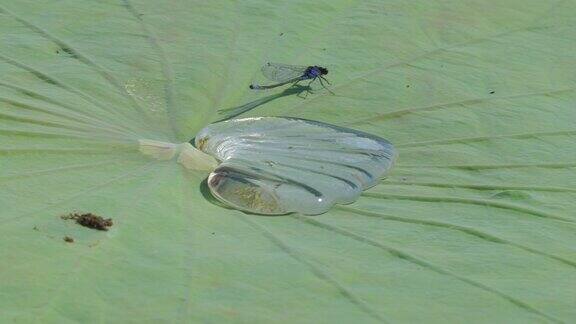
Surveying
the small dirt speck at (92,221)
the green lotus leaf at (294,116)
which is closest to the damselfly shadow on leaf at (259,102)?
the green lotus leaf at (294,116)

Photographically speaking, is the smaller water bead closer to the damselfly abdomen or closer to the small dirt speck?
the damselfly abdomen

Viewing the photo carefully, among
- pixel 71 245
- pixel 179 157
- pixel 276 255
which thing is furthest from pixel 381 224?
pixel 71 245

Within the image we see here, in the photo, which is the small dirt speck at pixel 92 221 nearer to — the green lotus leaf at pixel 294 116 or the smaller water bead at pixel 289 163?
the green lotus leaf at pixel 294 116

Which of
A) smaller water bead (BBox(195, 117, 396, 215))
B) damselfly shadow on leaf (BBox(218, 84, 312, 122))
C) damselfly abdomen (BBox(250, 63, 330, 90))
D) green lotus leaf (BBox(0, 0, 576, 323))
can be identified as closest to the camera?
green lotus leaf (BBox(0, 0, 576, 323))

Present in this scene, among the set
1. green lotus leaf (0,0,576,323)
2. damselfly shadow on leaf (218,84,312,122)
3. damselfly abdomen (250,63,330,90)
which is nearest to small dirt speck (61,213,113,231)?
green lotus leaf (0,0,576,323)

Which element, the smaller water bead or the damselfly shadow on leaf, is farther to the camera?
the damselfly shadow on leaf

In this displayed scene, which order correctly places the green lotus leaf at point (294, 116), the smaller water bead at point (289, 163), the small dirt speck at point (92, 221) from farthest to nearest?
1. the smaller water bead at point (289, 163)
2. the small dirt speck at point (92, 221)
3. the green lotus leaf at point (294, 116)

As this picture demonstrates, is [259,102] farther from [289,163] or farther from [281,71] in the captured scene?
[289,163]
